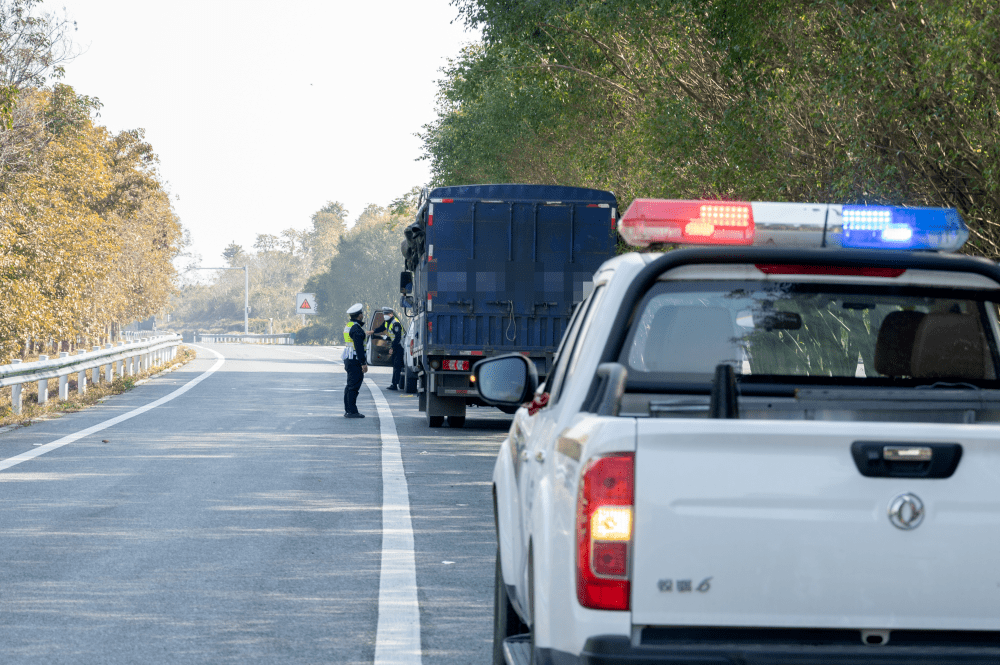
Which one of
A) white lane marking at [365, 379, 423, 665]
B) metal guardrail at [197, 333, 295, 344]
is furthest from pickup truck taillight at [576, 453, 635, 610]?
metal guardrail at [197, 333, 295, 344]

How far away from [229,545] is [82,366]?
53.5ft

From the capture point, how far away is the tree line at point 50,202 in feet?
103

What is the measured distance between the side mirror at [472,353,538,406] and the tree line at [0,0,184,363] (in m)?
16.3

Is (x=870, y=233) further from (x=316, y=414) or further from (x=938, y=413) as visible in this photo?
(x=316, y=414)

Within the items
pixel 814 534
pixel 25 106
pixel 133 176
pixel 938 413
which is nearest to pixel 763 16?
pixel 938 413

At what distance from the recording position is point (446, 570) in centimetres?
749

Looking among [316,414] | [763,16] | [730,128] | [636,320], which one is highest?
[763,16]

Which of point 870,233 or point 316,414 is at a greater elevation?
point 870,233

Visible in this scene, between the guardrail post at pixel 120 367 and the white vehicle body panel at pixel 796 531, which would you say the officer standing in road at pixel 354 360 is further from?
the white vehicle body panel at pixel 796 531

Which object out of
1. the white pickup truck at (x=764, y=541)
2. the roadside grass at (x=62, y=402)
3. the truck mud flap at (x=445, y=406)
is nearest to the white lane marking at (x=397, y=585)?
the white pickup truck at (x=764, y=541)

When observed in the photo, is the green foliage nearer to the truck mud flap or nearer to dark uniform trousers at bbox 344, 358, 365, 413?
dark uniform trousers at bbox 344, 358, 365, 413

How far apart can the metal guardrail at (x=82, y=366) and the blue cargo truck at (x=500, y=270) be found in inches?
239

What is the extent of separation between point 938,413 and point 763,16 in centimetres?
1337

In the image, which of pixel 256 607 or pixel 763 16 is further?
pixel 763 16
